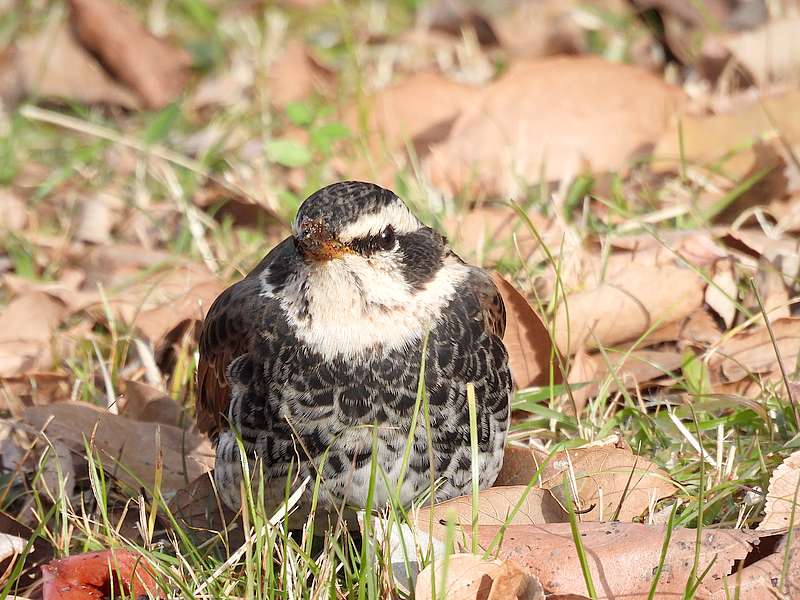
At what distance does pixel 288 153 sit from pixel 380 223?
2.99 meters

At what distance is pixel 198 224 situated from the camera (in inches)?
236

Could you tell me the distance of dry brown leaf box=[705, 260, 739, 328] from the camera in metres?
4.88

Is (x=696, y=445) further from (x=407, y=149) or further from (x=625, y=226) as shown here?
(x=407, y=149)

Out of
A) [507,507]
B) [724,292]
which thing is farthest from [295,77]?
[507,507]

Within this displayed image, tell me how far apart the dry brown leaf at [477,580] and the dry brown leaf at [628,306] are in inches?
62.4

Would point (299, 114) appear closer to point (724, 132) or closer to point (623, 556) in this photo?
point (724, 132)

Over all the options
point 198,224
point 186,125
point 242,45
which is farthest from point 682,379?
point 242,45

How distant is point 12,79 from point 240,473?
488 cm

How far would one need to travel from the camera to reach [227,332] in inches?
155

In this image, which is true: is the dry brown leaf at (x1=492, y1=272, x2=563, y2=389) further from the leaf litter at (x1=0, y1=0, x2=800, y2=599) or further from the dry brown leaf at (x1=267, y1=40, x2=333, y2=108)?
the dry brown leaf at (x1=267, y1=40, x2=333, y2=108)

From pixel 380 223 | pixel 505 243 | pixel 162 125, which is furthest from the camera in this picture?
pixel 162 125

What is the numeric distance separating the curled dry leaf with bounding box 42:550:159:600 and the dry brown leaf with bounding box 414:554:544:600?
2.62 feet

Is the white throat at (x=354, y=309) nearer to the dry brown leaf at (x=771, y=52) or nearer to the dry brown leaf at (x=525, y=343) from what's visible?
the dry brown leaf at (x=525, y=343)

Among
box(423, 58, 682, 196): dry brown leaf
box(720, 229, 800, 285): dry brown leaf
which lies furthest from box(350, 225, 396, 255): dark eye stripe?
box(423, 58, 682, 196): dry brown leaf
